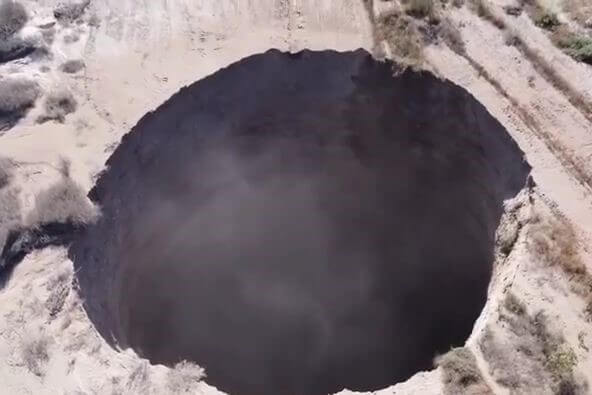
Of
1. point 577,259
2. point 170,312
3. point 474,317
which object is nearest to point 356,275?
point 474,317

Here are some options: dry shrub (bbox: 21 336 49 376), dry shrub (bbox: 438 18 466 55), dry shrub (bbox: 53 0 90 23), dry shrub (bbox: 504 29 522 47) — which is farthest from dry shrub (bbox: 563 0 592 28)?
dry shrub (bbox: 21 336 49 376)

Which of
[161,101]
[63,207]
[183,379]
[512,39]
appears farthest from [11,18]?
[512,39]

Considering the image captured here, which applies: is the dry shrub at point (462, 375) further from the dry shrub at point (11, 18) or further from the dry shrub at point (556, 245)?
the dry shrub at point (11, 18)

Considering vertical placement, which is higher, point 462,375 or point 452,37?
point 452,37

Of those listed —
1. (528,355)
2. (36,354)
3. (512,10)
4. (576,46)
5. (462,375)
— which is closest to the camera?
(36,354)

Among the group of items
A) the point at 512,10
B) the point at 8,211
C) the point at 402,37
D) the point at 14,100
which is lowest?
the point at 8,211

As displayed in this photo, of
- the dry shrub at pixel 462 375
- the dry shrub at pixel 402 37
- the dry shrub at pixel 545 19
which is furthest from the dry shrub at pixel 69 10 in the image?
the dry shrub at pixel 462 375

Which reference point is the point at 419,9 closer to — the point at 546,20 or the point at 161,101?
the point at 546,20

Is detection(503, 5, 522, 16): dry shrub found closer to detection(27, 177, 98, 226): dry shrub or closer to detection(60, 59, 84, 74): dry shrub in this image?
detection(60, 59, 84, 74): dry shrub
